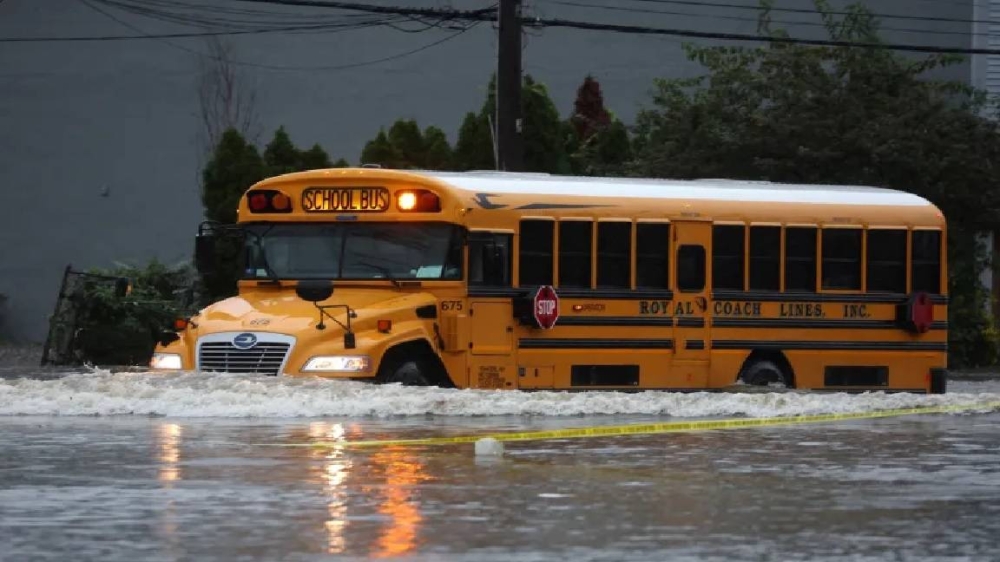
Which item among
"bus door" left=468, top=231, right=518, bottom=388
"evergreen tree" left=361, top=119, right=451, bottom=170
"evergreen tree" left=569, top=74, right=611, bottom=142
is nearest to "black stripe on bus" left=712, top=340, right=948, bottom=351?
"bus door" left=468, top=231, right=518, bottom=388

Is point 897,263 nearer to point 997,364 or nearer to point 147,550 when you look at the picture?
point 997,364

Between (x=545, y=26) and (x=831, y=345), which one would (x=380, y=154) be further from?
(x=831, y=345)

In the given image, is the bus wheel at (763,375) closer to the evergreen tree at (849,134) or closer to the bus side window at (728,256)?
the bus side window at (728,256)

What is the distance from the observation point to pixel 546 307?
2331 cm

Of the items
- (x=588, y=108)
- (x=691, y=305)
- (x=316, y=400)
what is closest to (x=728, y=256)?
(x=691, y=305)

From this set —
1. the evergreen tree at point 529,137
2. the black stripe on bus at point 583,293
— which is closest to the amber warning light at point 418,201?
the black stripe on bus at point 583,293

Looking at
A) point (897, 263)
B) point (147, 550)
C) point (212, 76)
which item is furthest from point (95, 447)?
point (212, 76)

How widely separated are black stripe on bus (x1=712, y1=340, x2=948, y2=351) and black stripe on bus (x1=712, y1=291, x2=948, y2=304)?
47cm

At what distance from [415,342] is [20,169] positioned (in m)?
23.5

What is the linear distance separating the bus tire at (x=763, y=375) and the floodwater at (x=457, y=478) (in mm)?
3274

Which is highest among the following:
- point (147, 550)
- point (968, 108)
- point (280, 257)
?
point (968, 108)

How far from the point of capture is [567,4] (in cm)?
4462

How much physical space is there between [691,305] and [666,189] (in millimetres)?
1321

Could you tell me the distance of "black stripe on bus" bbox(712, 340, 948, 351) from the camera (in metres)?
25.0
